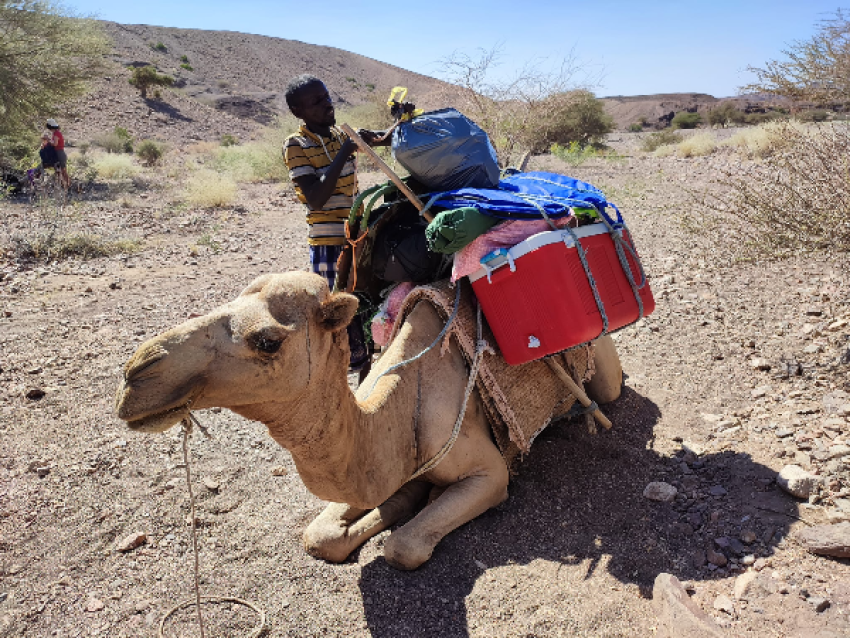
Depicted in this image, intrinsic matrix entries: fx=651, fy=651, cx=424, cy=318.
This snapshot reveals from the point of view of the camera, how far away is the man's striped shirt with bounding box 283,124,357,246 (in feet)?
12.3

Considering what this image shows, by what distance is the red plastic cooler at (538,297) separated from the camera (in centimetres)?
307

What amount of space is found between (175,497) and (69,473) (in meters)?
0.73

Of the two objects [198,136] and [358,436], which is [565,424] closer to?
[358,436]

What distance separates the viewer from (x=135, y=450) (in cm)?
413

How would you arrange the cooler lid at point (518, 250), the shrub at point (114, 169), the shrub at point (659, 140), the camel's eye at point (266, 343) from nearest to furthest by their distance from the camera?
the camel's eye at point (266, 343)
the cooler lid at point (518, 250)
the shrub at point (114, 169)
the shrub at point (659, 140)

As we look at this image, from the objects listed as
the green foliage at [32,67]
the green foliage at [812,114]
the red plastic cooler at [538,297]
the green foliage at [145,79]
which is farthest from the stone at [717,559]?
the green foliage at [145,79]

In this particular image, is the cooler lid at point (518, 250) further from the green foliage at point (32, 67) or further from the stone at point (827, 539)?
the green foliage at point (32, 67)

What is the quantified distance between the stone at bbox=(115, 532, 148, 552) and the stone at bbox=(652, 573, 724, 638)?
2445 millimetres

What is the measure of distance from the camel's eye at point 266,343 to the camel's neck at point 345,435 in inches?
9.8

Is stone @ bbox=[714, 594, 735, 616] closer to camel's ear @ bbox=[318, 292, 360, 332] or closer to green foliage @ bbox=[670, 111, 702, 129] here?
camel's ear @ bbox=[318, 292, 360, 332]

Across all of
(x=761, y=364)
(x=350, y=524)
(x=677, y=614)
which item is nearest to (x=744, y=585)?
→ (x=677, y=614)

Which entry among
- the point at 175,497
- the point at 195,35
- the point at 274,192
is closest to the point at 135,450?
the point at 175,497

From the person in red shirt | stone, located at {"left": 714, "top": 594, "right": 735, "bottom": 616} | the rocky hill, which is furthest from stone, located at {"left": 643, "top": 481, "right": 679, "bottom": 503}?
the person in red shirt

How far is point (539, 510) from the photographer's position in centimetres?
343
